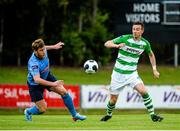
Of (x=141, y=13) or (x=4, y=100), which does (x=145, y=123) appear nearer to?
(x=4, y=100)

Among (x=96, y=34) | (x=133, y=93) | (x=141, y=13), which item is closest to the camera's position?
(x=133, y=93)

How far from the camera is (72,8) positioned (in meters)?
45.4

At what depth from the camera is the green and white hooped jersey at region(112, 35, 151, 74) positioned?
59.3 feet

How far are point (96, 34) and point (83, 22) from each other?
617cm

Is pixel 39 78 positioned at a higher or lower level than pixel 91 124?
higher

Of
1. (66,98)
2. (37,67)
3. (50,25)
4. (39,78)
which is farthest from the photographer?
(50,25)

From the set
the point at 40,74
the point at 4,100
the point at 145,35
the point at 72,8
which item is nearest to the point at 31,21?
the point at 72,8

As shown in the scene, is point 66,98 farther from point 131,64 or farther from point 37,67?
point 131,64

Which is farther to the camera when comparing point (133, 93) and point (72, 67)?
point (72, 67)

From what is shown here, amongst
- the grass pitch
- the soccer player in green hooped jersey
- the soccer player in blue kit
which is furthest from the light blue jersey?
the soccer player in green hooped jersey

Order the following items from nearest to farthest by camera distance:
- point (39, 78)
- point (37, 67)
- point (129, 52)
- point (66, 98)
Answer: point (39, 78) → point (37, 67) → point (66, 98) → point (129, 52)

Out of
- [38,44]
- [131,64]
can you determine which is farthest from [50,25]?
[38,44]

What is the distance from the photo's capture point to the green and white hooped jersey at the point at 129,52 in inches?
711

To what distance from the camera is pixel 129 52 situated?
18.1 metres
